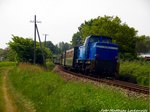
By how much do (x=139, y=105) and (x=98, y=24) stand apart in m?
41.7

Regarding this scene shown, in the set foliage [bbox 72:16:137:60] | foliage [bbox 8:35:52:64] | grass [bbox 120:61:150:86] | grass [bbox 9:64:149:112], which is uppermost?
foliage [bbox 72:16:137:60]

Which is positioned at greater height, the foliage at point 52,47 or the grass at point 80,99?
the foliage at point 52,47

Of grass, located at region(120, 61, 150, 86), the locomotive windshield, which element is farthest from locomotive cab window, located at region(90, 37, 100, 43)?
grass, located at region(120, 61, 150, 86)

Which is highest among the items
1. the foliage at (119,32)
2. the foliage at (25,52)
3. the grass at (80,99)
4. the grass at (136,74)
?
the foliage at (119,32)

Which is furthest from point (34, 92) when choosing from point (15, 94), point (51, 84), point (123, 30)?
point (123, 30)

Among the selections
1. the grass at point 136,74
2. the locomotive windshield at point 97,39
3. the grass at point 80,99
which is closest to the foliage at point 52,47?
the grass at point 136,74

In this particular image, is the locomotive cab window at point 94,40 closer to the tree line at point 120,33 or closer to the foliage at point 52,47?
the tree line at point 120,33

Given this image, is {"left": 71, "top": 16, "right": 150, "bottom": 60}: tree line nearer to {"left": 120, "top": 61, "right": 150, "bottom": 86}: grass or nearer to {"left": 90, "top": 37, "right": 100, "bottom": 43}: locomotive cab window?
{"left": 120, "top": 61, "right": 150, "bottom": 86}: grass

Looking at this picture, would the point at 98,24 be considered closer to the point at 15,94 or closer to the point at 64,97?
the point at 15,94

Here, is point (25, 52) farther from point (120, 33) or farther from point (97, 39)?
point (97, 39)

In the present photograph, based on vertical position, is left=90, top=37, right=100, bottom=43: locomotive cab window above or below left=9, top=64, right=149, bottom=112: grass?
above

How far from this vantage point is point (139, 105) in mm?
9414

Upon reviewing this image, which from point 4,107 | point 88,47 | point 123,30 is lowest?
point 4,107

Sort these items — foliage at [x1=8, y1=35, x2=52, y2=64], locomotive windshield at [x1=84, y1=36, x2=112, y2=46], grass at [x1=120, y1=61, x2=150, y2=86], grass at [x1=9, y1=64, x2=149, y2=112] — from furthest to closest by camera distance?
foliage at [x1=8, y1=35, x2=52, y2=64], locomotive windshield at [x1=84, y1=36, x2=112, y2=46], grass at [x1=120, y1=61, x2=150, y2=86], grass at [x1=9, y1=64, x2=149, y2=112]
